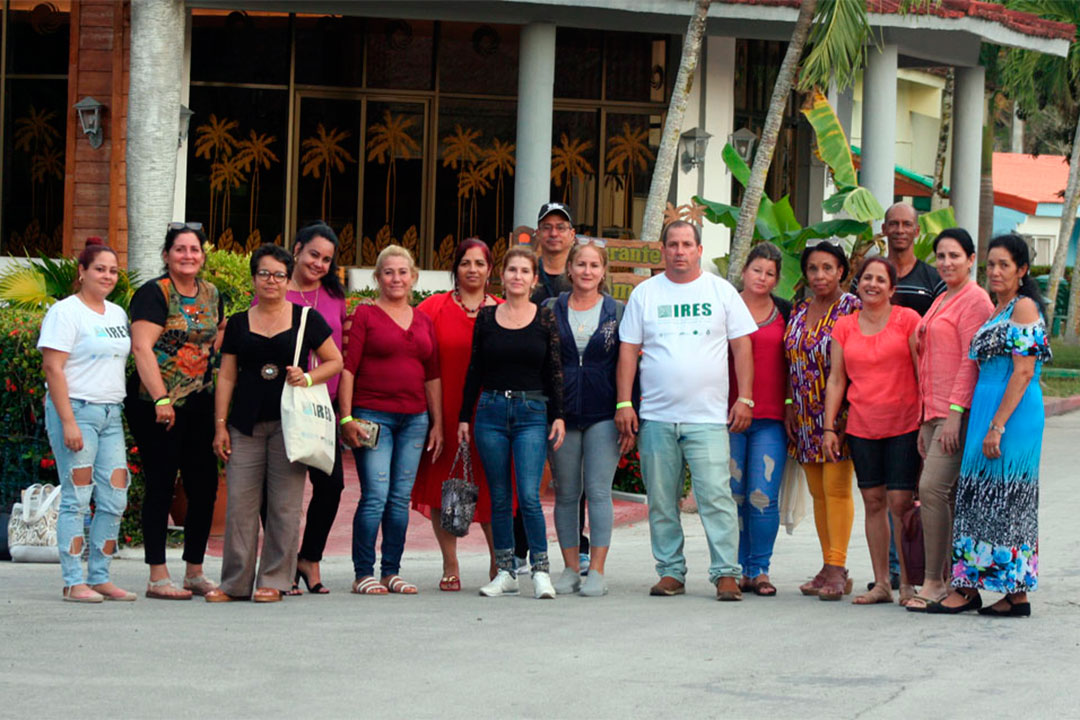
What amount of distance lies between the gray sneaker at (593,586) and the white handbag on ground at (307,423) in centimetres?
154

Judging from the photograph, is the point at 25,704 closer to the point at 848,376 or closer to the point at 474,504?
the point at 474,504

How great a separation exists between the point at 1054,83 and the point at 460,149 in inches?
649

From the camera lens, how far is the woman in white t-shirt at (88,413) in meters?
8.18

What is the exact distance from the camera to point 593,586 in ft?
29.1

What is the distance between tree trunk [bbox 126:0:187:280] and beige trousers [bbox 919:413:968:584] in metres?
9.07

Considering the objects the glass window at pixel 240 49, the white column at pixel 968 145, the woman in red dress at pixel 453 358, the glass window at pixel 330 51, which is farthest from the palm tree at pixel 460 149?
the woman in red dress at pixel 453 358

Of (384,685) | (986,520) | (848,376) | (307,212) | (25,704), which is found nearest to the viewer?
(25,704)

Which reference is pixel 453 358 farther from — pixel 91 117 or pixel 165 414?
pixel 91 117

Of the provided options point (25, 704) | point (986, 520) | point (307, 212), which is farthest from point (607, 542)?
point (307, 212)

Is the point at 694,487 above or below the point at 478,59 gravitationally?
below

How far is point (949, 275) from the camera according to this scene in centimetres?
846

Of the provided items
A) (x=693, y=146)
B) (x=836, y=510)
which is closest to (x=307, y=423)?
(x=836, y=510)

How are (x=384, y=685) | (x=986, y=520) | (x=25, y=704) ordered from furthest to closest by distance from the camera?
(x=986, y=520), (x=384, y=685), (x=25, y=704)

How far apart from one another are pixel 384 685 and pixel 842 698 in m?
1.77
